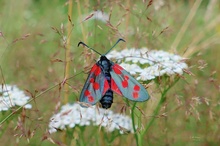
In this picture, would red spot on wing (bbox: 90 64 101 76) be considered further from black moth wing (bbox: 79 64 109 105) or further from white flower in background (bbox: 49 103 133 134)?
white flower in background (bbox: 49 103 133 134)

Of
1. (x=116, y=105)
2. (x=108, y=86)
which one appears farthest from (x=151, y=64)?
(x=116, y=105)

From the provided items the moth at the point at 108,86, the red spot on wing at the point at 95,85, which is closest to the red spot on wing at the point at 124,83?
the moth at the point at 108,86

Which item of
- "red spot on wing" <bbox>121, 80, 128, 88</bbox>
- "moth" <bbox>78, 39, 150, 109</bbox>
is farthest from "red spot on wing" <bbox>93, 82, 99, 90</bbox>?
"red spot on wing" <bbox>121, 80, 128, 88</bbox>

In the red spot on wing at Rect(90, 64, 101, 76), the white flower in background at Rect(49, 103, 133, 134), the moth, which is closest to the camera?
the moth

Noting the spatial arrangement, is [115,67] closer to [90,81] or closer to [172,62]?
[90,81]

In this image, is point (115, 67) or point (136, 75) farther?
point (136, 75)

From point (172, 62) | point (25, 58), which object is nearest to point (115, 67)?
point (172, 62)

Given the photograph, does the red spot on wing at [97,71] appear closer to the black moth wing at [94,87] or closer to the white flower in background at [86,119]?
the black moth wing at [94,87]
